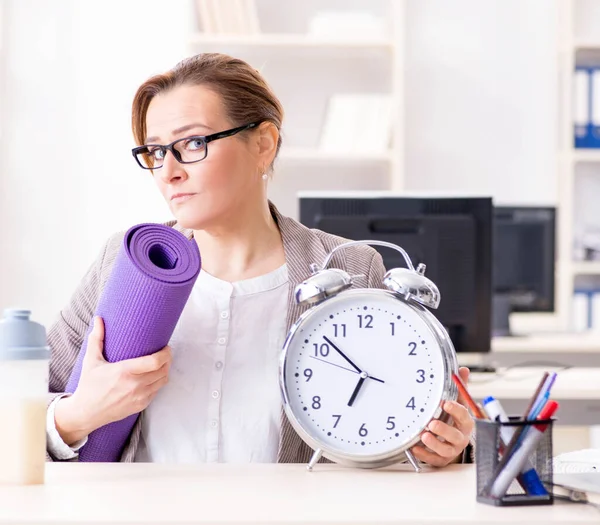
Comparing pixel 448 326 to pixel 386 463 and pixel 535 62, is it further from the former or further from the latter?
pixel 535 62

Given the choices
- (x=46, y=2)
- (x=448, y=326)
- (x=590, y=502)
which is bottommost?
(x=448, y=326)

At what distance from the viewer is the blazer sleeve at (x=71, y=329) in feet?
5.16

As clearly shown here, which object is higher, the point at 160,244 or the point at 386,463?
the point at 160,244

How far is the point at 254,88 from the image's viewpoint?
167 centimetres

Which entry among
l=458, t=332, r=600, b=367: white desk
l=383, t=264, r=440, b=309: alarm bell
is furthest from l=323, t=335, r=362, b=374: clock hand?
l=458, t=332, r=600, b=367: white desk

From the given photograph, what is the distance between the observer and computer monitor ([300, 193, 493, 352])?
2.55 metres

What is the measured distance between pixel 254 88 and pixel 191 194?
0.83 feet

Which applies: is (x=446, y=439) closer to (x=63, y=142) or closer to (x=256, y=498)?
(x=256, y=498)

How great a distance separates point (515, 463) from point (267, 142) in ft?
2.75

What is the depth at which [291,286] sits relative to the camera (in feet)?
5.32

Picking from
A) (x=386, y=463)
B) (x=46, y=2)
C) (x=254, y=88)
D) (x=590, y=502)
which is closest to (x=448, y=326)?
(x=254, y=88)

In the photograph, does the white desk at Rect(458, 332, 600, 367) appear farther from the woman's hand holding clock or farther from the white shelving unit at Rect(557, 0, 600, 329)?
the woman's hand holding clock

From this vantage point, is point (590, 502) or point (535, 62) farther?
point (535, 62)

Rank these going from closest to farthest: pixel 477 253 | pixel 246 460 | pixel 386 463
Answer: pixel 386 463
pixel 246 460
pixel 477 253
